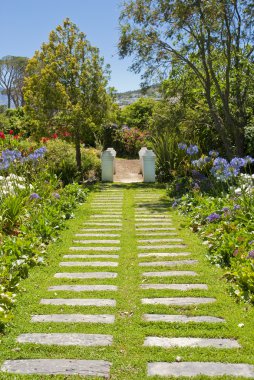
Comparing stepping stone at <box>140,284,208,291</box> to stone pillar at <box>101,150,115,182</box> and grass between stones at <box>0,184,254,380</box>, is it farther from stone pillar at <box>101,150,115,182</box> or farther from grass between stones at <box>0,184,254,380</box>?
stone pillar at <box>101,150,115,182</box>

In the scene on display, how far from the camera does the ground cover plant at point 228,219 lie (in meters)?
4.35

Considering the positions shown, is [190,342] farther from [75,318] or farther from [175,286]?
[175,286]

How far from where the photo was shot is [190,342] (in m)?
3.26

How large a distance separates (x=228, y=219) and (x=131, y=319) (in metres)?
2.77

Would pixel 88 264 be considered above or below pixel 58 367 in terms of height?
above

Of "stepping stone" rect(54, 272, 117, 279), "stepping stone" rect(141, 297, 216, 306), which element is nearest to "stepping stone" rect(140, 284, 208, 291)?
"stepping stone" rect(141, 297, 216, 306)

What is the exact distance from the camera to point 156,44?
33.0 feet

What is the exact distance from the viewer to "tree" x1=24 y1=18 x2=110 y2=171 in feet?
35.6

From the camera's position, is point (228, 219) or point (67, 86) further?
point (67, 86)

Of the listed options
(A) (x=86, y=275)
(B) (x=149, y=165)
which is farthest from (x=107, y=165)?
(A) (x=86, y=275)

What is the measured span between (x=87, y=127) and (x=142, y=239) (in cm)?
560

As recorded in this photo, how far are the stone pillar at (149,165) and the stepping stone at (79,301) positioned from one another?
26.4ft

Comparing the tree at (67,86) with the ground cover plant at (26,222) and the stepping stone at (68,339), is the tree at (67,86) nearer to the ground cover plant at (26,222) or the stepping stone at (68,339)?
the ground cover plant at (26,222)

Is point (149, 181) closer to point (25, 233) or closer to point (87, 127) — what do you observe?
point (87, 127)
